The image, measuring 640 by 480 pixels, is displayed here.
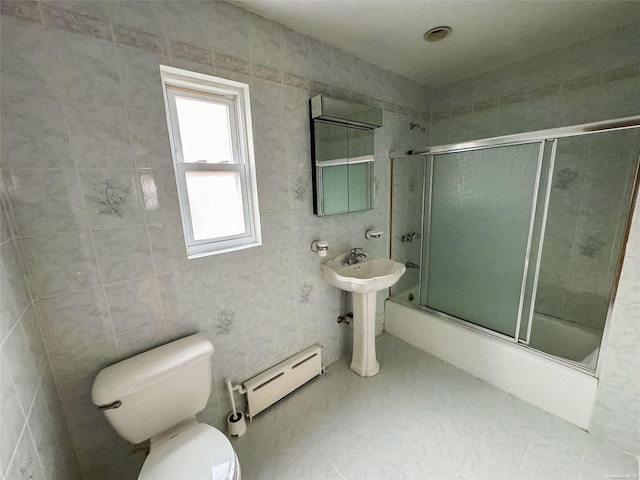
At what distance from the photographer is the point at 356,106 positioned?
172cm

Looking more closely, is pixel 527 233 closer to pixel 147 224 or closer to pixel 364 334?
pixel 364 334

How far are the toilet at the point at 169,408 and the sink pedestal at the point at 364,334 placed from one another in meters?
1.04

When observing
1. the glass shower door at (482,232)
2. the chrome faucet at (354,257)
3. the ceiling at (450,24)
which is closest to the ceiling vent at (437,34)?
the ceiling at (450,24)

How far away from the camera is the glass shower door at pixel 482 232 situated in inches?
61.4

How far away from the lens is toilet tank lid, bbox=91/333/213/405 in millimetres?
993

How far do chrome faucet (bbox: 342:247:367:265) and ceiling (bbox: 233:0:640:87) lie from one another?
1.41 metres

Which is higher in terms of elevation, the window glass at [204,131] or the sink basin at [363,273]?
the window glass at [204,131]

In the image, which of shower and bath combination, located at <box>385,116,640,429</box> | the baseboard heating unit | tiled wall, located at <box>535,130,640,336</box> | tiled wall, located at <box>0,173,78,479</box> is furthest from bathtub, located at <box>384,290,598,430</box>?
tiled wall, located at <box>0,173,78,479</box>

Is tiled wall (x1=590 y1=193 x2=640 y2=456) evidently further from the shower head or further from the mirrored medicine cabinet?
the shower head

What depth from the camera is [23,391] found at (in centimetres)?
77

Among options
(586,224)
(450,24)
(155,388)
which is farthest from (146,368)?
(586,224)

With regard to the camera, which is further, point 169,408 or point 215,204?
point 215,204

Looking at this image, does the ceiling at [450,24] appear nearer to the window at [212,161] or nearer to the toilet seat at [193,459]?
the window at [212,161]

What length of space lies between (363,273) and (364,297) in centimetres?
23
